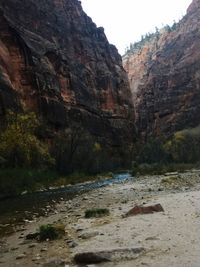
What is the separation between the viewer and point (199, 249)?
930 centimetres

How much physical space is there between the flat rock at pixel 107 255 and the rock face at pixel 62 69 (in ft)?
205

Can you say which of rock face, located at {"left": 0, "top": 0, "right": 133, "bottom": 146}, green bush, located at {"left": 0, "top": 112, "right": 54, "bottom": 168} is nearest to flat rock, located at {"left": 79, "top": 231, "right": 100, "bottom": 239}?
green bush, located at {"left": 0, "top": 112, "right": 54, "bottom": 168}

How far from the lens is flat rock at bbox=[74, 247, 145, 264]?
375 inches

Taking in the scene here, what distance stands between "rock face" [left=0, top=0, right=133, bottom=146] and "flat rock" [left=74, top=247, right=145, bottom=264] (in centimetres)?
6260

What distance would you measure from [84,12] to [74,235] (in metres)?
144

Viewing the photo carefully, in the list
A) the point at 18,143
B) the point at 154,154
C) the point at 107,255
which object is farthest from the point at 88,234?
the point at 154,154

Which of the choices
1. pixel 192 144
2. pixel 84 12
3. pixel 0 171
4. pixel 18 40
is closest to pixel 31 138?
pixel 0 171

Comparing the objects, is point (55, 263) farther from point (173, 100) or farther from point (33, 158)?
point (173, 100)

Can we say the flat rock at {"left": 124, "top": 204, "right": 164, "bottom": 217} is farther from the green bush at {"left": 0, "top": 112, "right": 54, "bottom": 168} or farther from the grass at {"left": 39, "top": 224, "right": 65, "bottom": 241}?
the green bush at {"left": 0, "top": 112, "right": 54, "bottom": 168}

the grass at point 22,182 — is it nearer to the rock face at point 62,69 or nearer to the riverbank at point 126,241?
the riverbank at point 126,241

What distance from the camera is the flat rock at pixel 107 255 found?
31.2 ft

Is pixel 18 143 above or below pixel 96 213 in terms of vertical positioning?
above

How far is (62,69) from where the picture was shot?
111m

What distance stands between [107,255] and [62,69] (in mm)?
103234
